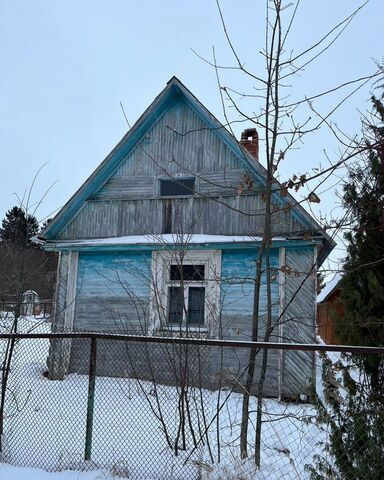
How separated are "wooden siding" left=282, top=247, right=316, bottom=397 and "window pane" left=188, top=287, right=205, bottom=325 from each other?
5.50ft

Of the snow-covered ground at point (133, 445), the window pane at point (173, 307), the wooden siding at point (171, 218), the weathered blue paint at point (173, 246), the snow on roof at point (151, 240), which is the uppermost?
the wooden siding at point (171, 218)

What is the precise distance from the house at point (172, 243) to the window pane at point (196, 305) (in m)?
0.02

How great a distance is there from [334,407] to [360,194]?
2056mm

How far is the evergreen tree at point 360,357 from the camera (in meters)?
3.54

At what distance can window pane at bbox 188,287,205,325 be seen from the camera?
351 inches

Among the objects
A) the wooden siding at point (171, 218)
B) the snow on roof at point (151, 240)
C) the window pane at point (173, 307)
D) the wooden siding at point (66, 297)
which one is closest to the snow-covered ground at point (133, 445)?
the window pane at point (173, 307)

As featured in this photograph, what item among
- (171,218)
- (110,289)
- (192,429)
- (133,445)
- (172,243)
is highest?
(171,218)

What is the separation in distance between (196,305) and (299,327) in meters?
2.08

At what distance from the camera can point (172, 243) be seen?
8250 mm

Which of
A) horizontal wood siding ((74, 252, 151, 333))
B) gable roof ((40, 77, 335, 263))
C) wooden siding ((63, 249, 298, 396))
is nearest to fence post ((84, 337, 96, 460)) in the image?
wooden siding ((63, 249, 298, 396))

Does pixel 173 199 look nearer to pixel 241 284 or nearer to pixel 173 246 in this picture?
pixel 173 246

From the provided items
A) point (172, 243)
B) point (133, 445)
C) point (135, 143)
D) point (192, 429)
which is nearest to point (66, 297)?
point (172, 243)

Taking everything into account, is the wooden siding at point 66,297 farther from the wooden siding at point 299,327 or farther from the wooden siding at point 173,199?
the wooden siding at point 299,327

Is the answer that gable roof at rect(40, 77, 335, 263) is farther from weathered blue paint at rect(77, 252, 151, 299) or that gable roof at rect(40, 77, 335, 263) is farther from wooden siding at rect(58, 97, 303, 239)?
weathered blue paint at rect(77, 252, 151, 299)
